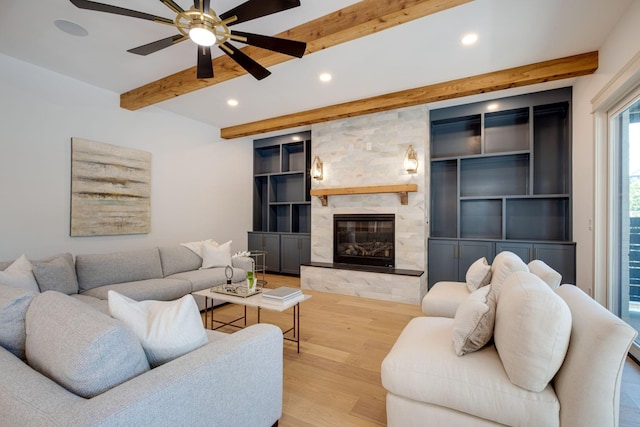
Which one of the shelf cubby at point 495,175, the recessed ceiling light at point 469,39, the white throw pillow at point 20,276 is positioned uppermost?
the recessed ceiling light at point 469,39

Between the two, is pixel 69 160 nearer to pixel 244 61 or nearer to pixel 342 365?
pixel 244 61

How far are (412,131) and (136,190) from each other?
4.11 meters

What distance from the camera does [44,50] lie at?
9.93 feet

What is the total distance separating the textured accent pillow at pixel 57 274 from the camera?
2.65m

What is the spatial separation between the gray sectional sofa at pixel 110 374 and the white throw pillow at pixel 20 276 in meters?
1.32

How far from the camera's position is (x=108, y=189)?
395cm

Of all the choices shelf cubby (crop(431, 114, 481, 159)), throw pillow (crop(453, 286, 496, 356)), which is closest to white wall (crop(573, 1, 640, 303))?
shelf cubby (crop(431, 114, 481, 159))

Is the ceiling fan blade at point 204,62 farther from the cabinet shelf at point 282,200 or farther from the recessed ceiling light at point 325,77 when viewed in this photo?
the cabinet shelf at point 282,200

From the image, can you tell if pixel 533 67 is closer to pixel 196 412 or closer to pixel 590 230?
pixel 590 230

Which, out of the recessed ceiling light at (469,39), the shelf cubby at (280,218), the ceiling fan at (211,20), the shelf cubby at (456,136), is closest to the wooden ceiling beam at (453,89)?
the recessed ceiling light at (469,39)

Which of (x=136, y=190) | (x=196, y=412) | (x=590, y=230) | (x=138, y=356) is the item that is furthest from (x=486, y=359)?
(x=136, y=190)

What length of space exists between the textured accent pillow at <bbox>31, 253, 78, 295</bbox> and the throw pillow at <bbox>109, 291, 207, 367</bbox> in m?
2.05

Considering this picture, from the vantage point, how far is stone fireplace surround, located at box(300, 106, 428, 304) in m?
4.37

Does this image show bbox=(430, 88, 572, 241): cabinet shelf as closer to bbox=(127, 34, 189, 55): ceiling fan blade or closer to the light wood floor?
the light wood floor
